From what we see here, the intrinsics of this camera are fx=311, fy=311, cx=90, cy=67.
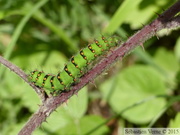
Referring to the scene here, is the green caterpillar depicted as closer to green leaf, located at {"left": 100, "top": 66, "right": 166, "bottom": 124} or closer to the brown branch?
the brown branch

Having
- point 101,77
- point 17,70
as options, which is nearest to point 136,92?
point 101,77

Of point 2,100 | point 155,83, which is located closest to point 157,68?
point 155,83

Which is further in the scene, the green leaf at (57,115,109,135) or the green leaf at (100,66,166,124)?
the green leaf at (100,66,166,124)

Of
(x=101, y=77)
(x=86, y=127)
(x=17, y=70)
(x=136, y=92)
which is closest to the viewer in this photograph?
(x=17, y=70)

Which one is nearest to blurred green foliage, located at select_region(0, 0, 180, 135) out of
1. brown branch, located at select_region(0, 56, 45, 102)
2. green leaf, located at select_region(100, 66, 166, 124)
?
green leaf, located at select_region(100, 66, 166, 124)

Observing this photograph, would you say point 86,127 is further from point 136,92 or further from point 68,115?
point 136,92

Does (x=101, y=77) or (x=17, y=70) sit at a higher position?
(x=101, y=77)

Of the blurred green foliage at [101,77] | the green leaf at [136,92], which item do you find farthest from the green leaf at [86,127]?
the green leaf at [136,92]

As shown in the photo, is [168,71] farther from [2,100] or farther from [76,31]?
[2,100]
